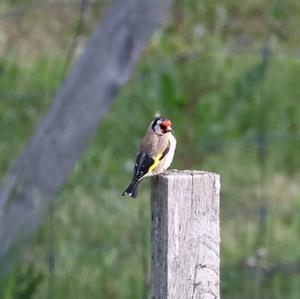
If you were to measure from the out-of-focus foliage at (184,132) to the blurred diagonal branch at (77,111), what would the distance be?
0.27 m

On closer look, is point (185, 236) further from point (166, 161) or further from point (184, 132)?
point (184, 132)

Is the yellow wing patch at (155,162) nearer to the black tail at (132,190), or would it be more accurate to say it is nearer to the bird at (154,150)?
the bird at (154,150)

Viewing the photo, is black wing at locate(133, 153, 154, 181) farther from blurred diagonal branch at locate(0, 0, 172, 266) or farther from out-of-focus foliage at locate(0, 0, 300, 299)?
out-of-focus foliage at locate(0, 0, 300, 299)

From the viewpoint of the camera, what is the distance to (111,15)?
15.6 ft

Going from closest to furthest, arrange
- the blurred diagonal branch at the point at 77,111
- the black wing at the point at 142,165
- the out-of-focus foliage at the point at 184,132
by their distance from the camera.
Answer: the black wing at the point at 142,165 < the blurred diagonal branch at the point at 77,111 < the out-of-focus foliage at the point at 184,132

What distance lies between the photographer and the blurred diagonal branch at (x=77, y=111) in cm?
473

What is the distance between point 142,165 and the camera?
365 cm

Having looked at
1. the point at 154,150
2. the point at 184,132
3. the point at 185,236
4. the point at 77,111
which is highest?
the point at 184,132

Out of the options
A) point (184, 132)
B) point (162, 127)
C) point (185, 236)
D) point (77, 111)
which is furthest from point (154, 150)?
point (184, 132)

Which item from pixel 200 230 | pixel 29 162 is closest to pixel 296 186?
pixel 29 162

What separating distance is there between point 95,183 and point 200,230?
3.42 meters

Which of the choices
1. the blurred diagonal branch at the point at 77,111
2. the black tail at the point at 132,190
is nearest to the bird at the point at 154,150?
the black tail at the point at 132,190

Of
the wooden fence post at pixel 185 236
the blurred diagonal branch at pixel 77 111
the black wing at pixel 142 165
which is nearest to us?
the wooden fence post at pixel 185 236

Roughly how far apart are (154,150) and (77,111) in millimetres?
1180
